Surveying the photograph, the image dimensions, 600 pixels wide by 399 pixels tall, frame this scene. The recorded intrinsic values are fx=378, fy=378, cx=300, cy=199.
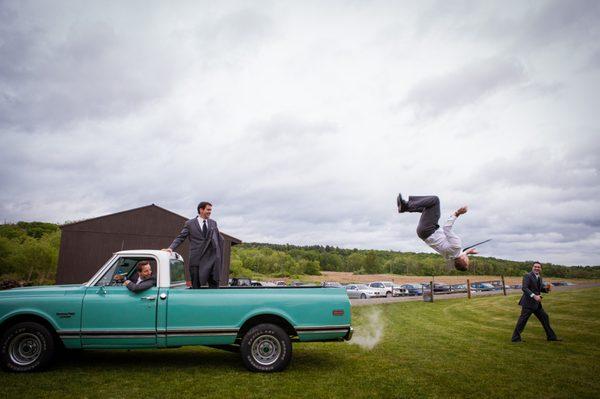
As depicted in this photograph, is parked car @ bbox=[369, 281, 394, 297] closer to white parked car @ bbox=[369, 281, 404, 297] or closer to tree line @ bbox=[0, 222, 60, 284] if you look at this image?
white parked car @ bbox=[369, 281, 404, 297]

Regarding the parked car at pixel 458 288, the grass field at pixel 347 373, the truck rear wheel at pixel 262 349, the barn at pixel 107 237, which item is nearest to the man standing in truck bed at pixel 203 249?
the truck rear wheel at pixel 262 349

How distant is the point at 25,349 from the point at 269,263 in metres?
121

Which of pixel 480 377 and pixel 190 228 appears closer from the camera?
pixel 480 377

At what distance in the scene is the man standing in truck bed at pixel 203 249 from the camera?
7.48 meters

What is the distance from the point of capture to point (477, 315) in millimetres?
18312

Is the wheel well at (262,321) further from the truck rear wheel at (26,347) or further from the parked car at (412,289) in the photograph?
the parked car at (412,289)

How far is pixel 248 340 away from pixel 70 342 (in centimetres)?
295

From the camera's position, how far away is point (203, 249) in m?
7.57

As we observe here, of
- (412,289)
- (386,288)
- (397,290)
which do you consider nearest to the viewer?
(386,288)

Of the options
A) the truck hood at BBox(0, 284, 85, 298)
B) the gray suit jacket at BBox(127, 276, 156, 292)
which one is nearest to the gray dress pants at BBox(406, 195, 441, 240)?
the gray suit jacket at BBox(127, 276, 156, 292)

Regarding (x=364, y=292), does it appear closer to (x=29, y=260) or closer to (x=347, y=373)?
(x=347, y=373)

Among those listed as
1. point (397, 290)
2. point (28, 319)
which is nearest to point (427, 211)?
point (28, 319)

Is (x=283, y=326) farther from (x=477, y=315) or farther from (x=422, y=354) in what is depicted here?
(x=477, y=315)

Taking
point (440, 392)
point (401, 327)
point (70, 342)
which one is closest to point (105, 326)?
point (70, 342)
